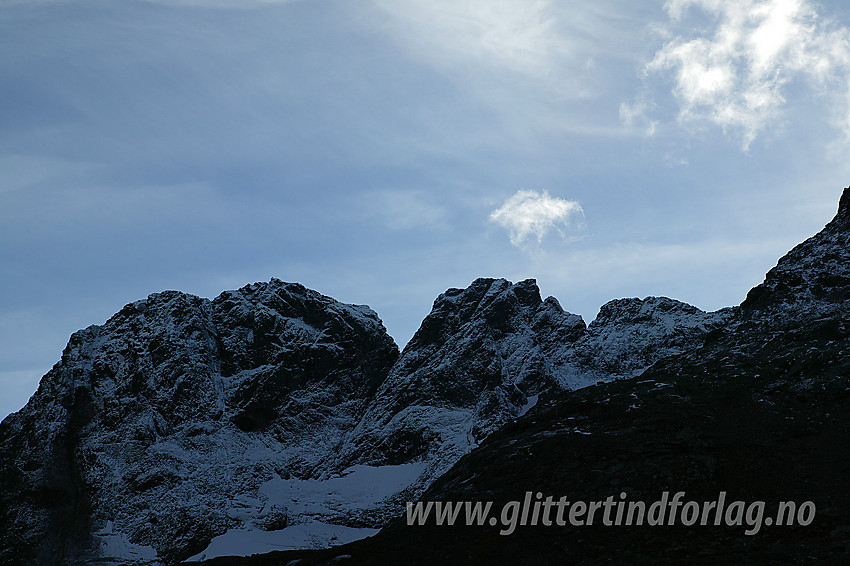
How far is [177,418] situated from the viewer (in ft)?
398

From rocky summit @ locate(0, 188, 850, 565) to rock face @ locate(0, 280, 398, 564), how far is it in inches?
15.0

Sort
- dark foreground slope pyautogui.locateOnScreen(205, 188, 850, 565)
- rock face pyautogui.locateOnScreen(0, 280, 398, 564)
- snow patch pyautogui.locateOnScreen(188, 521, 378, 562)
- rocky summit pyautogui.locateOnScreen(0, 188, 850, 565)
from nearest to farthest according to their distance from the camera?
1. dark foreground slope pyautogui.locateOnScreen(205, 188, 850, 565)
2. rocky summit pyautogui.locateOnScreen(0, 188, 850, 565)
3. snow patch pyautogui.locateOnScreen(188, 521, 378, 562)
4. rock face pyautogui.locateOnScreen(0, 280, 398, 564)

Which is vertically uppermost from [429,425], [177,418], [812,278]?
[812,278]

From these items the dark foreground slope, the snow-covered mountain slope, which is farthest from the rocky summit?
the snow-covered mountain slope

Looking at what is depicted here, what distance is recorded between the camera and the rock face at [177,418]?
10038 centimetres

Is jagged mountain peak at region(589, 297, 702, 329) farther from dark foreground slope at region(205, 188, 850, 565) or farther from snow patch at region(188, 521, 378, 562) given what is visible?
dark foreground slope at region(205, 188, 850, 565)

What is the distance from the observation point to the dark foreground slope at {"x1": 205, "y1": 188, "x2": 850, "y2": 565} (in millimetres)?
33062

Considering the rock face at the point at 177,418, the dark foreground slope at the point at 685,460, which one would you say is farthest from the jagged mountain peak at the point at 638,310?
the dark foreground slope at the point at 685,460

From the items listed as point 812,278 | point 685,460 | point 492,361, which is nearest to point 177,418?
point 492,361

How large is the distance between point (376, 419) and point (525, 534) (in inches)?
3468

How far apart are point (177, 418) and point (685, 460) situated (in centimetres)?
9728

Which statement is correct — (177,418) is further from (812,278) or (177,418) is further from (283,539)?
(812,278)

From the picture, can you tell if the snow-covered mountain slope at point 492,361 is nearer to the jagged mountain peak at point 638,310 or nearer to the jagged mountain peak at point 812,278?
the jagged mountain peak at point 638,310

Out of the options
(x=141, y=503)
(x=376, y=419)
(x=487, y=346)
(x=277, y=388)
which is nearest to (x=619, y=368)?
(x=487, y=346)
